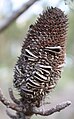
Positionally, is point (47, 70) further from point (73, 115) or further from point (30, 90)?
point (73, 115)

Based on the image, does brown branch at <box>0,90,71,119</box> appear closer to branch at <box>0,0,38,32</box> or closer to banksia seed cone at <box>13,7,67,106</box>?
banksia seed cone at <box>13,7,67,106</box>

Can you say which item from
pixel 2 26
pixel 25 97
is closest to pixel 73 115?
pixel 2 26

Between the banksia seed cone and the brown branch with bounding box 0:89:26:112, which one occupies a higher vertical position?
the banksia seed cone

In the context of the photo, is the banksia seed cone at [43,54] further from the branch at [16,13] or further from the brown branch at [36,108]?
the branch at [16,13]

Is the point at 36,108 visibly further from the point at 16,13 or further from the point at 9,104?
the point at 16,13

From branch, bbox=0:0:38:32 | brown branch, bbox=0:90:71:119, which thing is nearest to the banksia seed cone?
brown branch, bbox=0:90:71:119

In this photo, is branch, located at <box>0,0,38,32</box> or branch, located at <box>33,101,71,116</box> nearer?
branch, located at <box>33,101,71,116</box>

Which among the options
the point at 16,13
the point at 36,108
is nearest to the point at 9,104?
the point at 36,108

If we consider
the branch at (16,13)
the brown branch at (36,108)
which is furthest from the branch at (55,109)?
the branch at (16,13)
